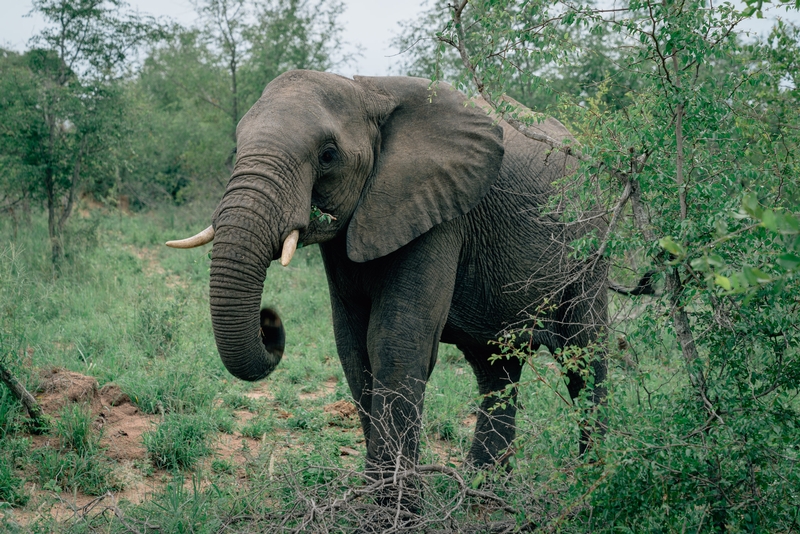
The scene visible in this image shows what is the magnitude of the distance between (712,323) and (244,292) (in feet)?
6.75

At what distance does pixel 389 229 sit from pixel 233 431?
2256 mm

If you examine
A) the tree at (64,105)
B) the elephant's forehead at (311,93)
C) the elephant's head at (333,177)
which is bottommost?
the elephant's head at (333,177)

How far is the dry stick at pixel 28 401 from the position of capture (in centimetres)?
444

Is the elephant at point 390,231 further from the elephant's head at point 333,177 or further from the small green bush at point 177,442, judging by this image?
the small green bush at point 177,442

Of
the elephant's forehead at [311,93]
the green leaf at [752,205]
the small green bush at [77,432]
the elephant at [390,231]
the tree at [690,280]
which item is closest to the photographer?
the green leaf at [752,205]

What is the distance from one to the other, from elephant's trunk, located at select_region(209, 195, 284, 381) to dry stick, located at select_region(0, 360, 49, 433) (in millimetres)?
1728

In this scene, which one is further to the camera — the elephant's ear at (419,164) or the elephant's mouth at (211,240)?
the elephant's ear at (419,164)

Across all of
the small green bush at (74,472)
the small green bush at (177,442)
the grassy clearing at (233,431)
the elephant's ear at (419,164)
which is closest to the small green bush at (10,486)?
the grassy clearing at (233,431)

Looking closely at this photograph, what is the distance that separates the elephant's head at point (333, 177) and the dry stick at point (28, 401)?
1.66 metres

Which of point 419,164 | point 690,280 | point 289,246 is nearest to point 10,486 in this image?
point 289,246

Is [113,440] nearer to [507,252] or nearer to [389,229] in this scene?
[389,229]

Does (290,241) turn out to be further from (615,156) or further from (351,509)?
(615,156)

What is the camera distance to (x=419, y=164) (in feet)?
13.4

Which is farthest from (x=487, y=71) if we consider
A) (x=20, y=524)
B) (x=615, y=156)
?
(x=20, y=524)
